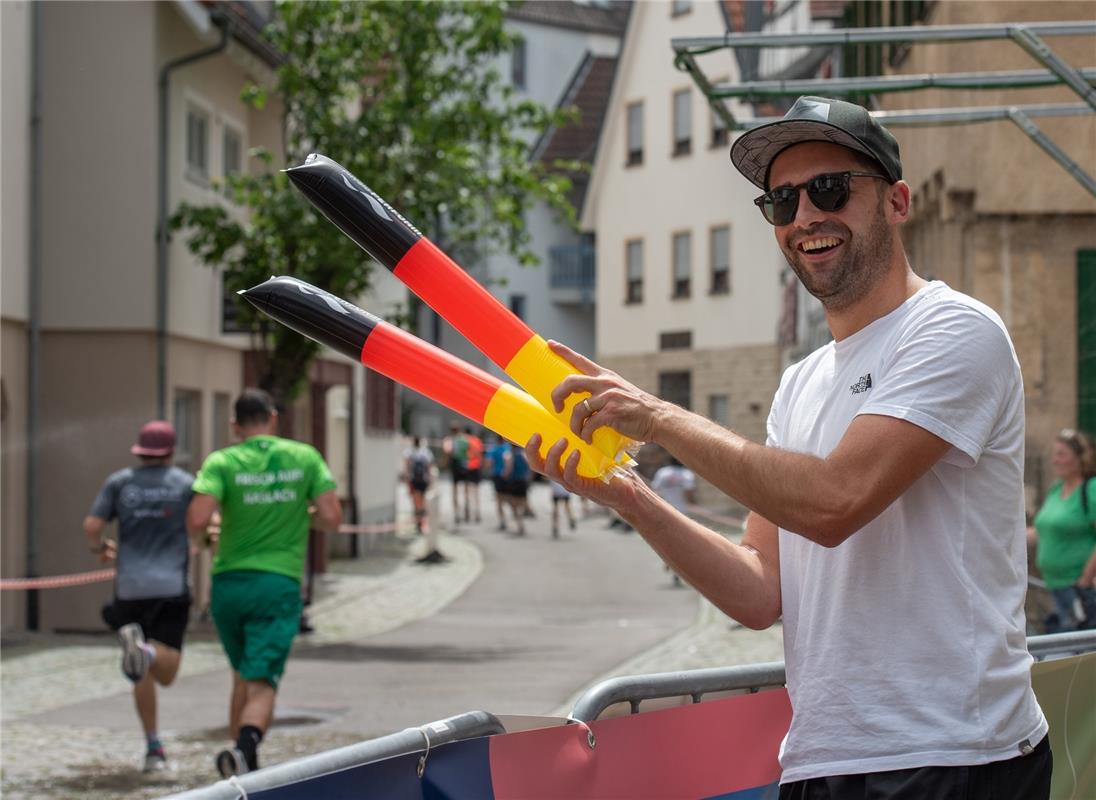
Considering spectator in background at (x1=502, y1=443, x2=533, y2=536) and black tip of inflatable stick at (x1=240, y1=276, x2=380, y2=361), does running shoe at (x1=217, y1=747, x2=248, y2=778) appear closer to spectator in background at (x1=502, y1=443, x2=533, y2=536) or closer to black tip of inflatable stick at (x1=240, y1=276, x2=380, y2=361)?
black tip of inflatable stick at (x1=240, y1=276, x2=380, y2=361)

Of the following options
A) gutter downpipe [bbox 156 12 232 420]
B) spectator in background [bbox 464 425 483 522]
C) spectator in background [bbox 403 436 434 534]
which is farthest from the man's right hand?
spectator in background [bbox 464 425 483 522]

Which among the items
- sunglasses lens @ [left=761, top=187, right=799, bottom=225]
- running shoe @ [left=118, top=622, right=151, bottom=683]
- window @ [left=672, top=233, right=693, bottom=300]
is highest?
window @ [left=672, top=233, right=693, bottom=300]

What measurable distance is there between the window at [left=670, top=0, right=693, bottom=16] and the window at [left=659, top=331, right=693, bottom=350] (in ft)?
26.7

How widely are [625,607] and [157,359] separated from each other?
6.35 m

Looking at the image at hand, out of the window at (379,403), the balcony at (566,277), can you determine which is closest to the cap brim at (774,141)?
the window at (379,403)

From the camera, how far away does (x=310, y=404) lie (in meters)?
25.5

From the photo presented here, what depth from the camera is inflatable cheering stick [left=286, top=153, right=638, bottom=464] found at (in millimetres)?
2915

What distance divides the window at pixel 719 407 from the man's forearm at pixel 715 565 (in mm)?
39194

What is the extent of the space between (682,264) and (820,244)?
42.0 metres

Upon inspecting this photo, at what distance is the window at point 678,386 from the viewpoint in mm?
44156

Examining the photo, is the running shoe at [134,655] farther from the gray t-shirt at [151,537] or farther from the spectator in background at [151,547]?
the gray t-shirt at [151,537]

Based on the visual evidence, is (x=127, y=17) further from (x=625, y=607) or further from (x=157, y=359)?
(x=625, y=607)

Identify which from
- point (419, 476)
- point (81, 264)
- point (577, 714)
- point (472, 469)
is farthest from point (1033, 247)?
point (472, 469)

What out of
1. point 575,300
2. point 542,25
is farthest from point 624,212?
point 542,25
